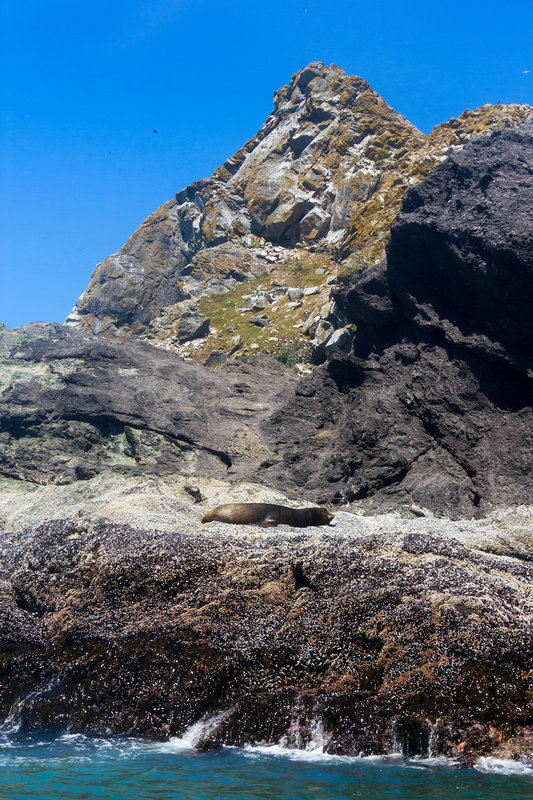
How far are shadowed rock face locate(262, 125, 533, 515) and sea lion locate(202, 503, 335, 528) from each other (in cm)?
383

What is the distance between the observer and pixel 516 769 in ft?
22.2

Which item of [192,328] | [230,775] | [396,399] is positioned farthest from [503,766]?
[192,328]

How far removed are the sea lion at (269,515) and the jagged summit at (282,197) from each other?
113 ft

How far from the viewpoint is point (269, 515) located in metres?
15.4

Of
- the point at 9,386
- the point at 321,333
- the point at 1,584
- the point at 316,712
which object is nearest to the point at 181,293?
the point at 321,333

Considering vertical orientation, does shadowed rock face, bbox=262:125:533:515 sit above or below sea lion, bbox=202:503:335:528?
above

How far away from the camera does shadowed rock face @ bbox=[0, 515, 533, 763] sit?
7.92 m

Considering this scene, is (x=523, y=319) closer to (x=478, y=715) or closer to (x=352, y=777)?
(x=478, y=715)

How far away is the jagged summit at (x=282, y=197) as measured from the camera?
52.2 metres

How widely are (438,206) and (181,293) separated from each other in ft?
143

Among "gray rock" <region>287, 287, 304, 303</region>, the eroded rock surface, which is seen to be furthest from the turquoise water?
"gray rock" <region>287, 287, 304, 303</region>

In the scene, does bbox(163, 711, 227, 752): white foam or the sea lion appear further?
the sea lion

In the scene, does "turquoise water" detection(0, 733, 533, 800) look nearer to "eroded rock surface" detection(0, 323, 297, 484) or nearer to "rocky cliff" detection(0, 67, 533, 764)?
"rocky cliff" detection(0, 67, 533, 764)

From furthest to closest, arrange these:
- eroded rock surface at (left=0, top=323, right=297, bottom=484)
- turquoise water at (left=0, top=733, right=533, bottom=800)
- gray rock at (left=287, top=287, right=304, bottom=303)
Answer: gray rock at (left=287, top=287, right=304, bottom=303) → eroded rock surface at (left=0, top=323, right=297, bottom=484) → turquoise water at (left=0, top=733, right=533, bottom=800)
